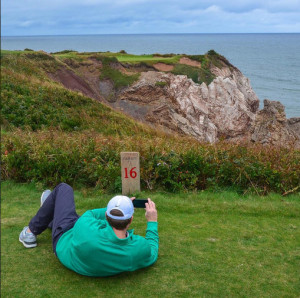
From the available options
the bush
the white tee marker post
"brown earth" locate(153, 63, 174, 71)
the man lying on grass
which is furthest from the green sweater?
"brown earth" locate(153, 63, 174, 71)

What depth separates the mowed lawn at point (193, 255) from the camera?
4176 millimetres

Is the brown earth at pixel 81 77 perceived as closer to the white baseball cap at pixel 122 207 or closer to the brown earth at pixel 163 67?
the brown earth at pixel 163 67

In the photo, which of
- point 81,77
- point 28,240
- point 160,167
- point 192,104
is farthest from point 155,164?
point 81,77

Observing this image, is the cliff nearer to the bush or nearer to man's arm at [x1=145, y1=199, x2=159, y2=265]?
the bush

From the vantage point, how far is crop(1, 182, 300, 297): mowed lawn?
4176 millimetres

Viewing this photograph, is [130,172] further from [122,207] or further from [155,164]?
[122,207]

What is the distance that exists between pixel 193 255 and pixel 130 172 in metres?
2.32

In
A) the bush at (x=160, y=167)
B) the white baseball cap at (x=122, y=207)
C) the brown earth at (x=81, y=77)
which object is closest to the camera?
the white baseball cap at (x=122, y=207)

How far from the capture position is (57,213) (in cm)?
479

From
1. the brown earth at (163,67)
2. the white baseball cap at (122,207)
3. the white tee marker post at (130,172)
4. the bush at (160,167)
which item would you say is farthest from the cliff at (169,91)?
the white baseball cap at (122,207)

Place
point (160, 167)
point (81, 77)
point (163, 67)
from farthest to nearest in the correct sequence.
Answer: point (163, 67) → point (81, 77) → point (160, 167)

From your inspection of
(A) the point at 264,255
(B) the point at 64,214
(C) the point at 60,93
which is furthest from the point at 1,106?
(A) the point at 264,255

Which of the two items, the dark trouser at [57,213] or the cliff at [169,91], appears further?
the cliff at [169,91]

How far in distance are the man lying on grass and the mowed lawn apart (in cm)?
18
